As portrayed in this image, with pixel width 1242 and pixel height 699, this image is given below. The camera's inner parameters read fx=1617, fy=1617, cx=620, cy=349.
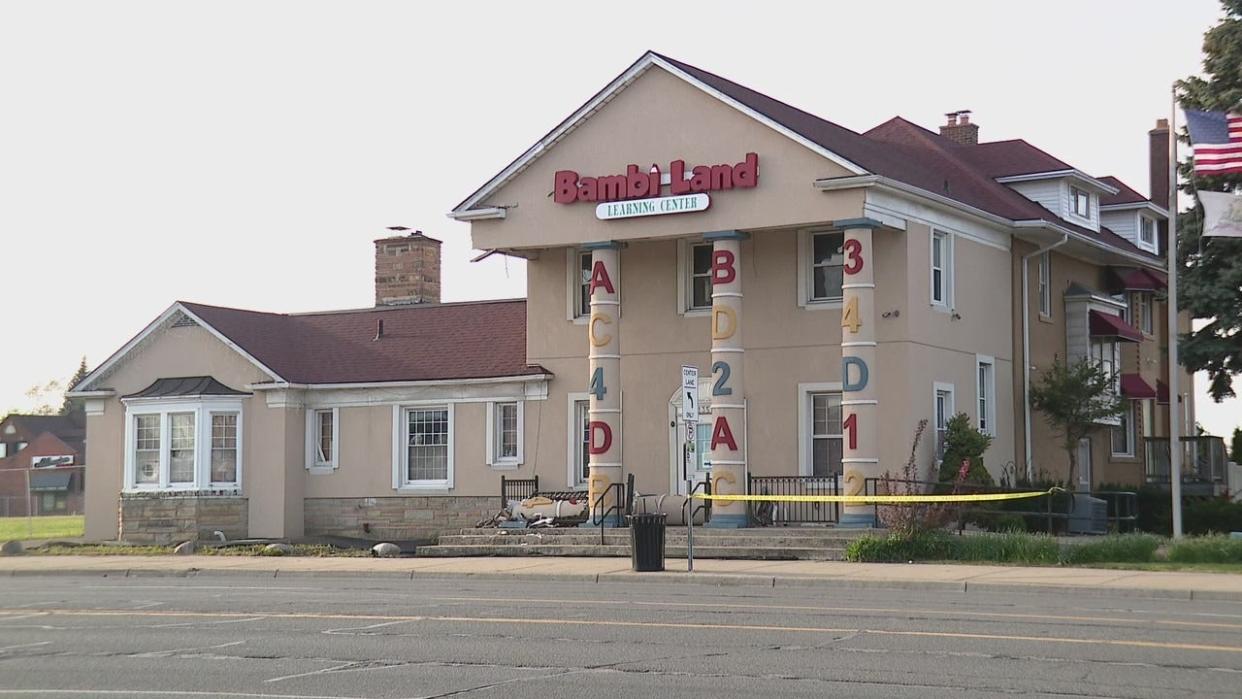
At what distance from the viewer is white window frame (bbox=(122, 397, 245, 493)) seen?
1490 inches

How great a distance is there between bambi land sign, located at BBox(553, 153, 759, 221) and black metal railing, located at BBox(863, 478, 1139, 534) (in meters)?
6.33

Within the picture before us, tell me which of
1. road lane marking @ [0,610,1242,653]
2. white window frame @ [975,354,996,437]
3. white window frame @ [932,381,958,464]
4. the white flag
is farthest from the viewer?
white window frame @ [975,354,996,437]

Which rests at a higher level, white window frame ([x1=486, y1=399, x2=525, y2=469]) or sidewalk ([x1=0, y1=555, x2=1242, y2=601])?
white window frame ([x1=486, y1=399, x2=525, y2=469])

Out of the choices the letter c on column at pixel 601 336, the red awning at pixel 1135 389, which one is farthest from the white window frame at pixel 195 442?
the red awning at pixel 1135 389

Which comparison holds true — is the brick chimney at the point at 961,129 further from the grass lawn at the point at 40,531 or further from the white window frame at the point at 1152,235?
the grass lawn at the point at 40,531

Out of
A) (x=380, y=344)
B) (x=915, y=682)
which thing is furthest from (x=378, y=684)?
(x=380, y=344)

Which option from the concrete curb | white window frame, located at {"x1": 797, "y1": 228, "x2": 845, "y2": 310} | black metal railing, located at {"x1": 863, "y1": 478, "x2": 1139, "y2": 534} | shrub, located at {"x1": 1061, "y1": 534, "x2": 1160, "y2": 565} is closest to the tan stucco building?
white window frame, located at {"x1": 797, "y1": 228, "x2": 845, "y2": 310}

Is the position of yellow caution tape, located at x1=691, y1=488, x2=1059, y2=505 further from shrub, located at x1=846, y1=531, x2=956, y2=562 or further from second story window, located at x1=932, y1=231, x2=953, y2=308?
second story window, located at x1=932, y1=231, x2=953, y2=308

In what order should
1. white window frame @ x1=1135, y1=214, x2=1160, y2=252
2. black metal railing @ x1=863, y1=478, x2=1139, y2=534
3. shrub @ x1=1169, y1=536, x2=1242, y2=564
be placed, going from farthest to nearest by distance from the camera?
white window frame @ x1=1135, y1=214, x2=1160, y2=252, black metal railing @ x1=863, y1=478, x2=1139, y2=534, shrub @ x1=1169, y1=536, x2=1242, y2=564

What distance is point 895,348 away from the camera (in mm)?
31578

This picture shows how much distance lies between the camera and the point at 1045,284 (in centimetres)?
3772

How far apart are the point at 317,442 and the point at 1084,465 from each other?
18547 mm

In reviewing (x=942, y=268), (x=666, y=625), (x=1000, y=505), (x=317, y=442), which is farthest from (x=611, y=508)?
(x=666, y=625)

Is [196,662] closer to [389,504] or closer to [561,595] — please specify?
[561,595]
